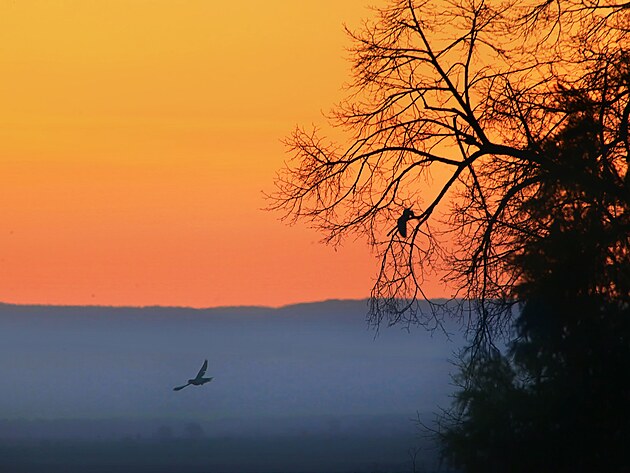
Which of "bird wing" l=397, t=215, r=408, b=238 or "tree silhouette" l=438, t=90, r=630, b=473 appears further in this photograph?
"bird wing" l=397, t=215, r=408, b=238

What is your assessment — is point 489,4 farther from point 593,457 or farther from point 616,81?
point 593,457

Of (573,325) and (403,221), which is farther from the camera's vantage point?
(573,325)

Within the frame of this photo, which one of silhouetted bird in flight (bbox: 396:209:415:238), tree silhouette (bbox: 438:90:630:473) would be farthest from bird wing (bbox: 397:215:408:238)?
tree silhouette (bbox: 438:90:630:473)

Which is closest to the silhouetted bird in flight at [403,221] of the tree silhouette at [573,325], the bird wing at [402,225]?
the bird wing at [402,225]

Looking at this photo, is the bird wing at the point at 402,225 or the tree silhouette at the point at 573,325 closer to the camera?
the tree silhouette at the point at 573,325

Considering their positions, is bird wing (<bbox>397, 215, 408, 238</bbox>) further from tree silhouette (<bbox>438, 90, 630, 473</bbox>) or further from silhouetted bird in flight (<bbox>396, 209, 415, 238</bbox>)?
tree silhouette (<bbox>438, 90, 630, 473</bbox>)

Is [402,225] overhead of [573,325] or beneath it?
Answer: overhead

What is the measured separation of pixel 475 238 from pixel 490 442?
270 inches

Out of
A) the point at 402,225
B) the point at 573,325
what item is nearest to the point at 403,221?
the point at 402,225

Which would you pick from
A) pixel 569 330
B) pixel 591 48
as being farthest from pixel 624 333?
pixel 591 48

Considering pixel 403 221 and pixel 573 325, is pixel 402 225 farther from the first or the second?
pixel 573 325

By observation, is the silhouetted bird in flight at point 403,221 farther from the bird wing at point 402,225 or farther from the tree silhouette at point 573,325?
the tree silhouette at point 573,325

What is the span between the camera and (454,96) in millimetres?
24516

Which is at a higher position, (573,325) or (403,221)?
(403,221)
